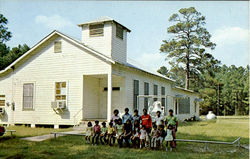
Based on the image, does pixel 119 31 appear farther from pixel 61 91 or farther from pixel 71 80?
pixel 61 91

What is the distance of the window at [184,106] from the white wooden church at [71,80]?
9.11 meters

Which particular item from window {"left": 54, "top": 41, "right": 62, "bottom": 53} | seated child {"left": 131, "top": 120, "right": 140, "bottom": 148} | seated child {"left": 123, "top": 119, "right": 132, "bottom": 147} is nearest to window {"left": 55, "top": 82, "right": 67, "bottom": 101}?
window {"left": 54, "top": 41, "right": 62, "bottom": 53}

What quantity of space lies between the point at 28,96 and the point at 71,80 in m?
3.58

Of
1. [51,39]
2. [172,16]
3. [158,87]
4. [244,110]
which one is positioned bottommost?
[244,110]

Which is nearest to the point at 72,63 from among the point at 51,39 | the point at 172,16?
the point at 51,39

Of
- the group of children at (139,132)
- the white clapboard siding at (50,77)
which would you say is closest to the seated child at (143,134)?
the group of children at (139,132)

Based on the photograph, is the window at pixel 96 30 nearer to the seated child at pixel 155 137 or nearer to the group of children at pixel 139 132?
the group of children at pixel 139 132

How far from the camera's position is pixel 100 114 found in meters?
19.1

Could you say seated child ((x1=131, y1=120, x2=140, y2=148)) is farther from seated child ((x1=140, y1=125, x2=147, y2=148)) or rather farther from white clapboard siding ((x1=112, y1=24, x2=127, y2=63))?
white clapboard siding ((x1=112, y1=24, x2=127, y2=63))

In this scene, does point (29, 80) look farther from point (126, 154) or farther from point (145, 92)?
point (126, 154)

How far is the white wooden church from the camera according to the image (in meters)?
17.2

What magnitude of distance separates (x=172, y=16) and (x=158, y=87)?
57.1 feet

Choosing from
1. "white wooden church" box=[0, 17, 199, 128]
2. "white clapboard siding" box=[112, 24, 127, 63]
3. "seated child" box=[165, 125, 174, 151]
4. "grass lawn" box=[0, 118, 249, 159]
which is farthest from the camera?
"white clapboard siding" box=[112, 24, 127, 63]

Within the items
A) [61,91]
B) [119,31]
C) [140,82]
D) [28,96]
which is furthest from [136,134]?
[28,96]
